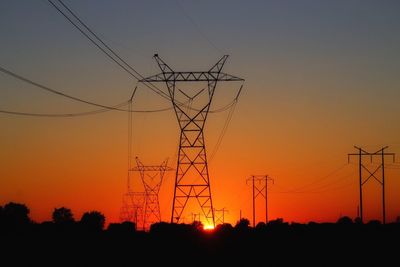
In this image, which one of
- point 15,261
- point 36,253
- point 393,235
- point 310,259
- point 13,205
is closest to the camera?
point 15,261

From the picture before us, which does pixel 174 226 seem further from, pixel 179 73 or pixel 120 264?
pixel 120 264

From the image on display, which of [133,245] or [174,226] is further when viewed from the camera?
[174,226]

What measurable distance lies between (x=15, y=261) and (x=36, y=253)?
464 cm

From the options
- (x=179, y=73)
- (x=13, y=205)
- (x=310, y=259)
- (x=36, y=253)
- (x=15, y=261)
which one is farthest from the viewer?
(x=13, y=205)

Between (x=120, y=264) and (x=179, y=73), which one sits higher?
(x=179, y=73)

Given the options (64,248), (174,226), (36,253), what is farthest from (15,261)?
(174,226)

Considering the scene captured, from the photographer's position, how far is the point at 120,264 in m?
38.9

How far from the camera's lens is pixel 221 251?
53.4m

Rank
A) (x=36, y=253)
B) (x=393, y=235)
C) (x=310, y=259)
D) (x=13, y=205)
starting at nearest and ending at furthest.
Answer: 1. (x=36, y=253)
2. (x=310, y=259)
3. (x=393, y=235)
4. (x=13, y=205)

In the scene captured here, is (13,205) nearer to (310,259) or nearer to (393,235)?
(393,235)

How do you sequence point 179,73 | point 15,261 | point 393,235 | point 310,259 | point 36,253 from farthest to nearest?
point 393,235, point 179,73, point 310,259, point 36,253, point 15,261

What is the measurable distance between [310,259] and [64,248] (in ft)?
45.6

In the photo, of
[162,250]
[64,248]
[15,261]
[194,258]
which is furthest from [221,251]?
[15,261]

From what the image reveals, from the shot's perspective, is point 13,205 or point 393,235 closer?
point 393,235
